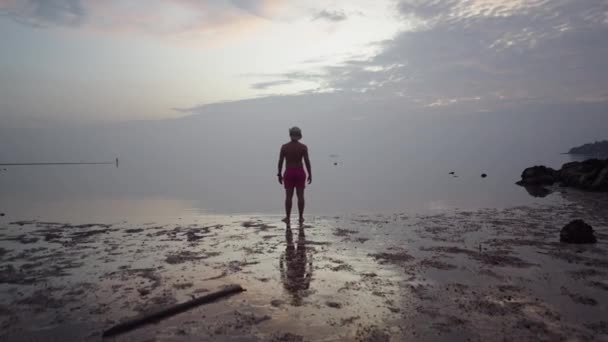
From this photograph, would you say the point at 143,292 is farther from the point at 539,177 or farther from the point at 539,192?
the point at 539,177

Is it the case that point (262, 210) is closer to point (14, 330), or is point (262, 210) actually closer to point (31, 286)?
point (31, 286)

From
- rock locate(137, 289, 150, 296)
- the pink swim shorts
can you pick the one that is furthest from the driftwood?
the pink swim shorts

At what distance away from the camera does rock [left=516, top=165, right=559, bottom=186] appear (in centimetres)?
3122

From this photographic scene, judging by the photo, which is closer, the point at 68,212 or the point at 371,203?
the point at 68,212

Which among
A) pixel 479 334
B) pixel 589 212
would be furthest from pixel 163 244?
pixel 589 212

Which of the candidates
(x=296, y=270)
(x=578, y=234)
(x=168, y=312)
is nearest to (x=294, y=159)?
(x=296, y=270)

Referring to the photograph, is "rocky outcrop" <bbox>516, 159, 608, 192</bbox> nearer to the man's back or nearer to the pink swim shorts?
the pink swim shorts

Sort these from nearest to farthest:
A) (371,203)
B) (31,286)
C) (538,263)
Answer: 1. (31,286)
2. (538,263)
3. (371,203)

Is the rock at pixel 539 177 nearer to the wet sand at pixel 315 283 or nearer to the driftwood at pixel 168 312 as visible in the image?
the wet sand at pixel 315 283

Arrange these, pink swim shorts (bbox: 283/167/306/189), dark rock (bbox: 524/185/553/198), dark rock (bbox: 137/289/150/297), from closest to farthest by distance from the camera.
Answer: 1. dark rock (bbox: 137/289/150/297)
2. pink swim shorts (bbox: 283/167/306/189)
3. dark rock (bbox: 524/185/553/198)

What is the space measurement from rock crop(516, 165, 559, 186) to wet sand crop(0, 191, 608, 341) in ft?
71.5

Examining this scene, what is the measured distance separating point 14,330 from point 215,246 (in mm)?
5010

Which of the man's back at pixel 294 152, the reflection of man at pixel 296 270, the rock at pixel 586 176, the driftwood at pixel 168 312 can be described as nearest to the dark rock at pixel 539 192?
the rock at pixel 586 176

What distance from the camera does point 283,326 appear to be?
15.1 feet
